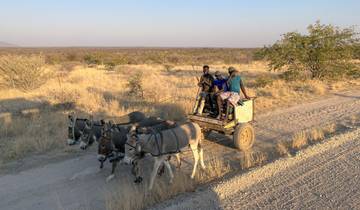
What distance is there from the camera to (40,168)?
817 cm

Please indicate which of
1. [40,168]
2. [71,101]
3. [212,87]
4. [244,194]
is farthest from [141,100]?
[244,194]

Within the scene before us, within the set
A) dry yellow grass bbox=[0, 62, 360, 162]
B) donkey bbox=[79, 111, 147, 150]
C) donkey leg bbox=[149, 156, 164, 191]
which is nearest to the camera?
donkey leg bbox=[149, 156, 164, 191]

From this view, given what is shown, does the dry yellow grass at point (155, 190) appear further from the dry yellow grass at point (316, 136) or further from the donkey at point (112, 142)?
the dry yellow grass at point (316, 136)

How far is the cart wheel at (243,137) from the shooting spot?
30.3 ft

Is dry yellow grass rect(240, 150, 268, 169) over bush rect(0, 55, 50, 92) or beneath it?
beneath

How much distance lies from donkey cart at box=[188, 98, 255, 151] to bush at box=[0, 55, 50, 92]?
44.4ft

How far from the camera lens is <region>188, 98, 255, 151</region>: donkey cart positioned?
9234mm

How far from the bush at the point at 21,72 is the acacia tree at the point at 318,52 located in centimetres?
1446

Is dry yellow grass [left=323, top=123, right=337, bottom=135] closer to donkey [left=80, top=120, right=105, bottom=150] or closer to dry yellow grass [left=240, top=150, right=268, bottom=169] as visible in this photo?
dry yellow grass [left=240, top=150, right=268, bottom=169]

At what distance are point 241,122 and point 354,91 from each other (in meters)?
13.0

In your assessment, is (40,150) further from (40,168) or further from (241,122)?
(241,122)

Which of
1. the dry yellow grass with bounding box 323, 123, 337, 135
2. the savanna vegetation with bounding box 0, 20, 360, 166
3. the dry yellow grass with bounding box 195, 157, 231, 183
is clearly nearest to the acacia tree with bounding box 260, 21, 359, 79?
the savanna vegetation with bounding box 0, 20, 360, 166

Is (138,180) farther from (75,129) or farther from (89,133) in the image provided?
(75,129)

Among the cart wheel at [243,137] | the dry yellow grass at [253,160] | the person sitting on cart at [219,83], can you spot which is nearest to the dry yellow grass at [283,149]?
the dry yellow grass at [253,160]
